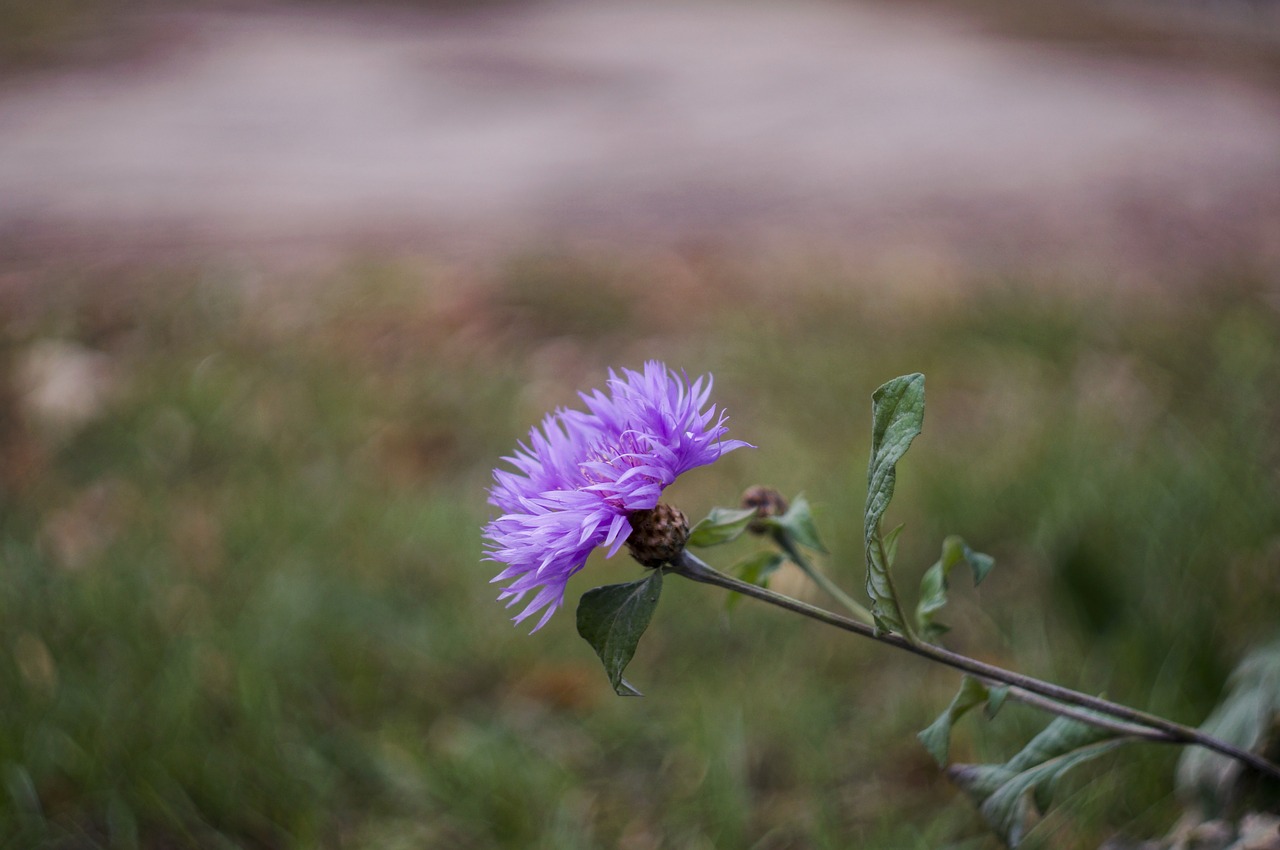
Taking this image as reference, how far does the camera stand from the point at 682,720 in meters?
1.57

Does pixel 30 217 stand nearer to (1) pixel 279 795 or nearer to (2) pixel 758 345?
(2) pixel 758 345

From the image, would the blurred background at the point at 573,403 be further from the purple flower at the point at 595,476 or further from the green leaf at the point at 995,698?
the purple flower at the point at 595,476

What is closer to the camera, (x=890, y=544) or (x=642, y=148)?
(x=890, y=544)

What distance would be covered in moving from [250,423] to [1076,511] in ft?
5.71

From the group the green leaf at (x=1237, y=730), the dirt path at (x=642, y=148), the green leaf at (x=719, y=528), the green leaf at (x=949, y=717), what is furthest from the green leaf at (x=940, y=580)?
the dirt path at (x=642, y=148)

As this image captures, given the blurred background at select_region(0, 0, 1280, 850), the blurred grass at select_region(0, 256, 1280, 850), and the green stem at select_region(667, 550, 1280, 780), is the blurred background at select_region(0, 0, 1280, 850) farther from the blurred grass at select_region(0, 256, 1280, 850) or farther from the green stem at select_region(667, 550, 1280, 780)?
the green stem at select_region(667, 550, 1280, 780)

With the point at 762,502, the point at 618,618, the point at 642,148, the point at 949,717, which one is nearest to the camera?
the point at 618,618

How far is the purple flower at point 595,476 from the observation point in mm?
823

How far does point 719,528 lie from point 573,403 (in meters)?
1.65

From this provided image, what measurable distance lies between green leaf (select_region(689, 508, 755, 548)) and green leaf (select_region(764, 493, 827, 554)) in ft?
0.17

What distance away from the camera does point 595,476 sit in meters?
0.91

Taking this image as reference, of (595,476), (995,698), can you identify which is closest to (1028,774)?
(995,698)

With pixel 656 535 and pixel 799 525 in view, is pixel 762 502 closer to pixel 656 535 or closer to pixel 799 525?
pixel 799 525

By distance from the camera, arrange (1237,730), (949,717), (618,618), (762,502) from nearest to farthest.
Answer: (618,618), (949,717), (762,502), (1237,730)
